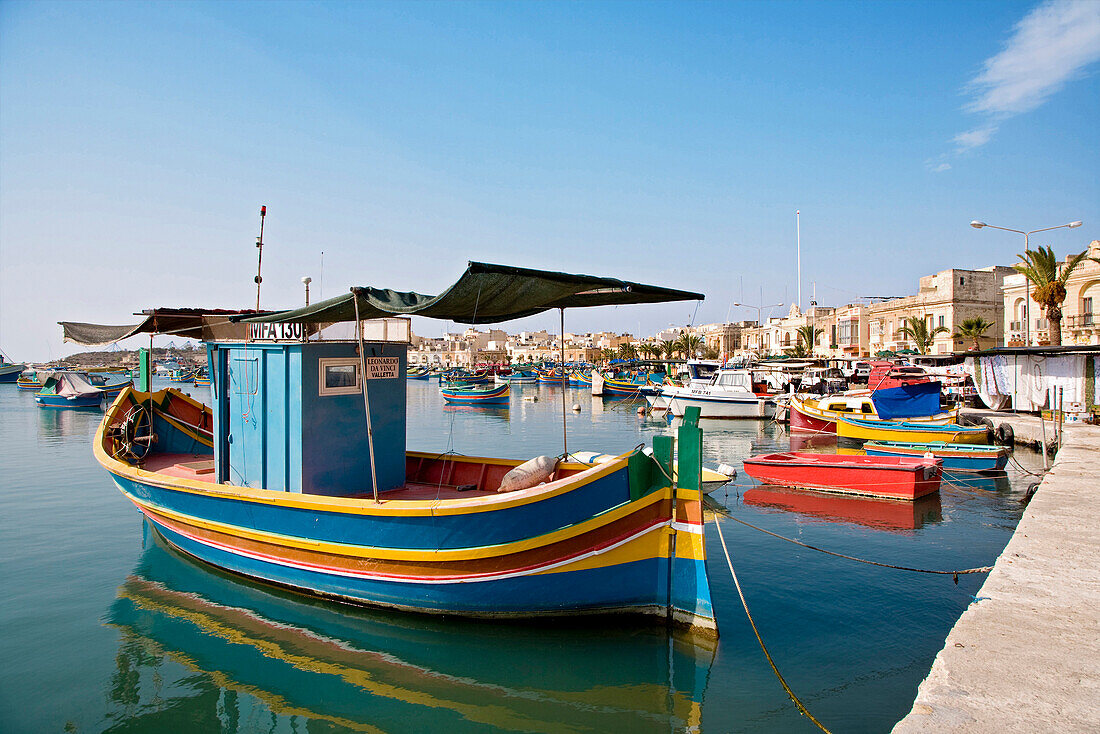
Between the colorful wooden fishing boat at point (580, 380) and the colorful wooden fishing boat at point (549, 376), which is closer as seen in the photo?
the colorful wooden fishing boat at point (580, 380)

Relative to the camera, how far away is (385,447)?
894cm

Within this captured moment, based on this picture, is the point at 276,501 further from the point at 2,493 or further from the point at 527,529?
the point at 2,493

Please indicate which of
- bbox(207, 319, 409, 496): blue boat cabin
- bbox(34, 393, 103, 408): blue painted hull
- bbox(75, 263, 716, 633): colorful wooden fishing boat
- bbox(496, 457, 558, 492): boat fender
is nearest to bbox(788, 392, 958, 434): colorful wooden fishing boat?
bbox(496, 457, 558, 492): boat fender

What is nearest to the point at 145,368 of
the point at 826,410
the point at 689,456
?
the point at 689,456

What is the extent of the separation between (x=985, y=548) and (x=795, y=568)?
12.6 ft

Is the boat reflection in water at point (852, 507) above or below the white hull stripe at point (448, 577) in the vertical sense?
below

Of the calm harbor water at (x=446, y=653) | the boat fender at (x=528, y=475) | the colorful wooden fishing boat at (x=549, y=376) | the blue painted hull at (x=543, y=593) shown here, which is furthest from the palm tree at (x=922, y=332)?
the colorful wooden fishing boat at (x=549, y=376)

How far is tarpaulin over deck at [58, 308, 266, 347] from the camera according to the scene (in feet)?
35.6

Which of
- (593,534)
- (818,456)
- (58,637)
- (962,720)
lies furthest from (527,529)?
(818,456)

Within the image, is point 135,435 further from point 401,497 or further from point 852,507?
point 852,507

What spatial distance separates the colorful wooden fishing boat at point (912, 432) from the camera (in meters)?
18.8

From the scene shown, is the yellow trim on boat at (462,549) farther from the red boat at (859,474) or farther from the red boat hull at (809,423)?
the red boat hull at (809,423)

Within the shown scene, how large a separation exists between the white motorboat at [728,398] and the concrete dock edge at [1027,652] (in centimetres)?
2976

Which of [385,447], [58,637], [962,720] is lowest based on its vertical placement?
[58,637]
